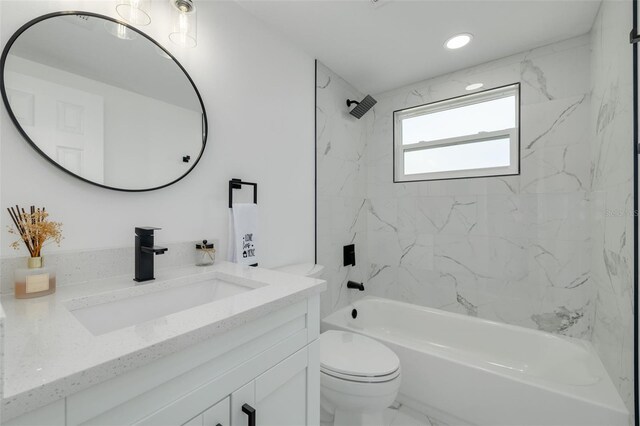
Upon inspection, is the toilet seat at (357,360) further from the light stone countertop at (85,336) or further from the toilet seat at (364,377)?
the light stone countertop at (85,336)

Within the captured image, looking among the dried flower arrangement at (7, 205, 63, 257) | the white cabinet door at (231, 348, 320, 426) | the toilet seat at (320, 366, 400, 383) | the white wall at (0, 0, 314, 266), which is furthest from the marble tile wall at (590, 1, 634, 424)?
the dried flower arrangement at (7, 205, 63, 257)

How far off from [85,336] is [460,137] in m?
2.57

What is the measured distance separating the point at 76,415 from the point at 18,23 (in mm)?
1168

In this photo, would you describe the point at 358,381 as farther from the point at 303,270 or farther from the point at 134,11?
the point at 134,11

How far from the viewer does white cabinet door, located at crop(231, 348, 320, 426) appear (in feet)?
2.41

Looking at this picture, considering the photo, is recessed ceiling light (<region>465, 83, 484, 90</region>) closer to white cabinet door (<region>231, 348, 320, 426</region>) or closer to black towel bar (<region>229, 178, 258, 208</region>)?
black towel bar (<region>229, 178, 258, 208</region>)

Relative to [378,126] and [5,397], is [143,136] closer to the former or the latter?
[5,397]

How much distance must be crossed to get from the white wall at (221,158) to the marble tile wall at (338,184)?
14cm

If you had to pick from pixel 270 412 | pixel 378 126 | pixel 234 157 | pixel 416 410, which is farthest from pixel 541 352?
pixel 234 157

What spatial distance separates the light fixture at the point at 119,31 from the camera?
41.4 inches

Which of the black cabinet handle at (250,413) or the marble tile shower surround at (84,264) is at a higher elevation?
the marble tile shower surround at (84,264)

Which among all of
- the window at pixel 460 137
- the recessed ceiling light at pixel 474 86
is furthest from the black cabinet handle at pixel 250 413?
the recessed ceiling light at pixel 474 86

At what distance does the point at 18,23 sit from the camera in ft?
2.87

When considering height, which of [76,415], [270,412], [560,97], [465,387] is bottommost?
[465,387]
